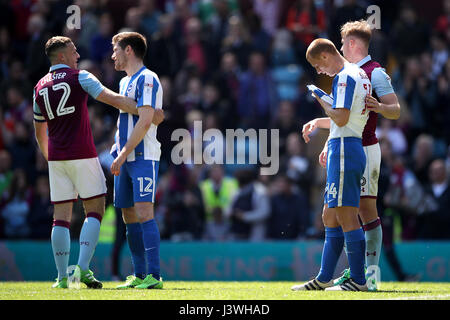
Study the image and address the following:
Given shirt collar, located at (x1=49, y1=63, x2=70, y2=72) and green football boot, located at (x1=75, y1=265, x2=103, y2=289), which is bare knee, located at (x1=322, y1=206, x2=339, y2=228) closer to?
green football boot, located at (x1=75, y1=265, x2=103, y2=289)

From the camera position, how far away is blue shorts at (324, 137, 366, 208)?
7.61m

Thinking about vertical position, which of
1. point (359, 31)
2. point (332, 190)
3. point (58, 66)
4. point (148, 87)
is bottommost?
point (332, 190)

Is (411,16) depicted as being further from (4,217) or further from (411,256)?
(4,217)

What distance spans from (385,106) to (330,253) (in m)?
1.49

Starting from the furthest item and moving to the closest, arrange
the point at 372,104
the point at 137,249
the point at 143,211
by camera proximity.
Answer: the point at 137,249 → the point at 143,211 → the point at 372,104

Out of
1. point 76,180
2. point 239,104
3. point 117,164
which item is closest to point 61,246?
point 76,180

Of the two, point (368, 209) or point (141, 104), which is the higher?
point (141, 104)

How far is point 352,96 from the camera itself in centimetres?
760

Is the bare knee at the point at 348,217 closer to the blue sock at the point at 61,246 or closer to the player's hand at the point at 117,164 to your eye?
the player's hand at the point at 117,164

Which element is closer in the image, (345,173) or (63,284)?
(345,173)

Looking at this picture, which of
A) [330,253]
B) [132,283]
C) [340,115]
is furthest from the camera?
[132,283]

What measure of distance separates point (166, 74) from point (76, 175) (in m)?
7.65

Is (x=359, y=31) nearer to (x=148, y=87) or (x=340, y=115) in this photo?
(x=340, y=115)
